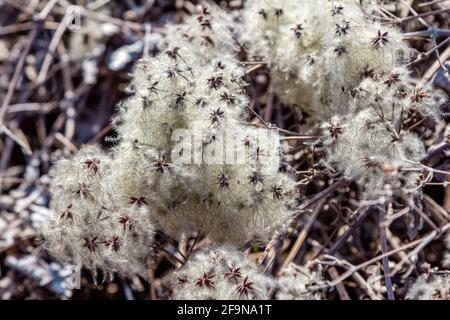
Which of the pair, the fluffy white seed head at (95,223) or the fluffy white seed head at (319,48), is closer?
the fluffy white seed head at (95,223)

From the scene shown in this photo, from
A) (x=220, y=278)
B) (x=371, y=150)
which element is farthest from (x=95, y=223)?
(x=371, y=150)

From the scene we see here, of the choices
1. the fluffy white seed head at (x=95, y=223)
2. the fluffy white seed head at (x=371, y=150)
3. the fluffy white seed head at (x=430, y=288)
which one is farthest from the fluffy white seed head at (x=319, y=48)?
the fluffy white seed head at (x=95, y=223)

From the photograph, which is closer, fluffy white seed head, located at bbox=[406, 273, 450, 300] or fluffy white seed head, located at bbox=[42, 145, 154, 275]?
fluffy white seed head, located at bbox=[42, 145, 154, 275]

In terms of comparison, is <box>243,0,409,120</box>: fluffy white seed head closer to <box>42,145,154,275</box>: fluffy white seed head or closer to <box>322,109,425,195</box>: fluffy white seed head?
<box>322,109,425,195</box>: fluffy white seed head

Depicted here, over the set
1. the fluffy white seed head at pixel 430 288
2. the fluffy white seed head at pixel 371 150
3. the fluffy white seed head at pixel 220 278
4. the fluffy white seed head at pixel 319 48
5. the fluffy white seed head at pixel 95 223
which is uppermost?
the fluffy white seed head at pixel 319 48

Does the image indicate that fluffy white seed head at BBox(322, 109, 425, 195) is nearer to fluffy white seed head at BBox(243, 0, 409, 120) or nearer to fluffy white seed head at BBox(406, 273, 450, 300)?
fluffy white seed head at BBox(243, 0, 409, 120)

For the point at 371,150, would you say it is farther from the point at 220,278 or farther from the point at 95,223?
the point at 95,223

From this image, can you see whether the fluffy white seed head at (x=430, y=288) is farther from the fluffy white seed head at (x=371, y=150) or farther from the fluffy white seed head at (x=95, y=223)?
the fluffy white seed head at (x=95, y=223)

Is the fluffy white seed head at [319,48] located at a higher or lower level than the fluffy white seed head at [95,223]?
higher

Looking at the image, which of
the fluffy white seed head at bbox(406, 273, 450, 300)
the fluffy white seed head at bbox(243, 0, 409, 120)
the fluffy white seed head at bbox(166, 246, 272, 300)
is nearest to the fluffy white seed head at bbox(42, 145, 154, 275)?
the fluffy white seed head at bbox(166, 246, 272, 300)

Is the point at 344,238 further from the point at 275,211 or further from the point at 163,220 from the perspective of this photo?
the point at 163,220

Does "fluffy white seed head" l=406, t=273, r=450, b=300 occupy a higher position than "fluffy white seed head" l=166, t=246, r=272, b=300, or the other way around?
"fluffy white seed head" l=166, t=246, r=272, b=300

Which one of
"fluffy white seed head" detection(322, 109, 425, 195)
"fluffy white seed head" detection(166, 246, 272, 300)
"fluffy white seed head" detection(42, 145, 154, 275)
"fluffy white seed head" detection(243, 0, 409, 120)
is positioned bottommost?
"fluffy white seed head" detection(166, 246, 272, 300)
